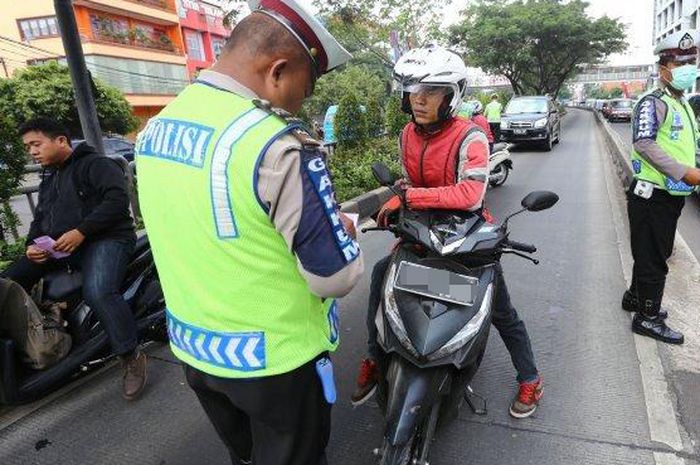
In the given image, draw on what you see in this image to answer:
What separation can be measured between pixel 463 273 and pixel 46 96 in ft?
72.3

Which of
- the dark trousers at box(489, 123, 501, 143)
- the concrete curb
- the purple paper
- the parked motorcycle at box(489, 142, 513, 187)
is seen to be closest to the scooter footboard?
the purple paper

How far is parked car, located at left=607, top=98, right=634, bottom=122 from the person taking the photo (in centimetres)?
3097

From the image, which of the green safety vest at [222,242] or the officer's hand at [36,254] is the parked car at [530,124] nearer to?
the officer's hand at [36,254]

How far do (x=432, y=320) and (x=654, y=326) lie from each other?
2.21 m

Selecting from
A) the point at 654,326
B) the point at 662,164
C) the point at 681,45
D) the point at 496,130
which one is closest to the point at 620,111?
the point at 496,130

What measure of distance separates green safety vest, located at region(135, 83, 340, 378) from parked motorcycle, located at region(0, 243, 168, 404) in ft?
6.15

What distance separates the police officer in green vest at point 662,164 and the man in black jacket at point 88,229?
3.24m

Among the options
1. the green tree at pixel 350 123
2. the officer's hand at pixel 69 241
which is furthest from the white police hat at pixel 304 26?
the green tree at pixel 350 123

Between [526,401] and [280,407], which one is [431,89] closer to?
[280,407]

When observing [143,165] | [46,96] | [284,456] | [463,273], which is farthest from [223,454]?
[46,96]

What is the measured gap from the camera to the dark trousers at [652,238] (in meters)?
3.01

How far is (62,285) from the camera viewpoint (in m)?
2.97

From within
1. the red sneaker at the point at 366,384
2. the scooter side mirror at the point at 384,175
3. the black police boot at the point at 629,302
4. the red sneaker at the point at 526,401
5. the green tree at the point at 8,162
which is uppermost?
the green tree at the point at 8,162

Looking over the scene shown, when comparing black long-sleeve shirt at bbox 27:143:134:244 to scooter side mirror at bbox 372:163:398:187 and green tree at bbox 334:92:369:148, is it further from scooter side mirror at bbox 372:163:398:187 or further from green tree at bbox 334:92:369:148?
green tree at bbox 334:92:369:148
